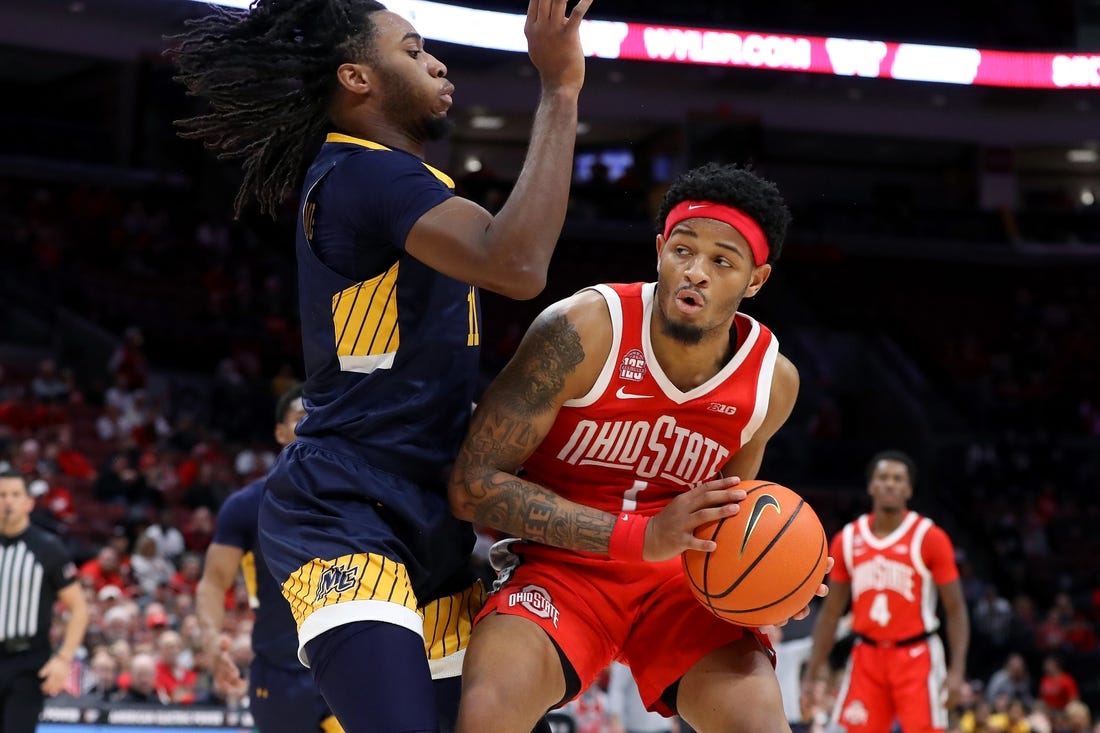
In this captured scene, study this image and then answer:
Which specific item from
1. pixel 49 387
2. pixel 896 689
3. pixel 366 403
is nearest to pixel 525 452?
pixel 366 403

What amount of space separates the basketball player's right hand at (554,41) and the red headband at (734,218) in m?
0.76

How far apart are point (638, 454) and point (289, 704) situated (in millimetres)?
2260

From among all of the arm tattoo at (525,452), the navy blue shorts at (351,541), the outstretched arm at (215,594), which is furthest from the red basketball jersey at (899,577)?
the navy blue shorts at (351,541)

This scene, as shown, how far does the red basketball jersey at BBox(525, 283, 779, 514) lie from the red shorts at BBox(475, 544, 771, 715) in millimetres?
175

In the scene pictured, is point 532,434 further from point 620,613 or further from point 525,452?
point 620,613

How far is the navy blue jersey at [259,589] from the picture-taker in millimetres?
5234

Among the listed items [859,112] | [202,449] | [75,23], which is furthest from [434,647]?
[859,112]

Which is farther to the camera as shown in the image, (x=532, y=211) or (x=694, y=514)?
(x=694, y=514)

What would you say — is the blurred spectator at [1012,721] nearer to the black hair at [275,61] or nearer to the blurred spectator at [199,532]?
the blurred spectator at [199,532]

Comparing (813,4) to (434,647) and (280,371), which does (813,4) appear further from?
(434,647)

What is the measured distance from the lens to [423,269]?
3.12 m

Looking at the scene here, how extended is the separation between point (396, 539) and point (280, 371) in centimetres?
1419

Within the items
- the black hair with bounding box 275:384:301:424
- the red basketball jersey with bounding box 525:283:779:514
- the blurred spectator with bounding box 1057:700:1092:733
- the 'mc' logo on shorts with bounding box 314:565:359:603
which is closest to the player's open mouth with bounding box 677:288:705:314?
the red basketball jersey with bounding box 525:283:779:514

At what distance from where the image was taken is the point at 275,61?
3301 mm
